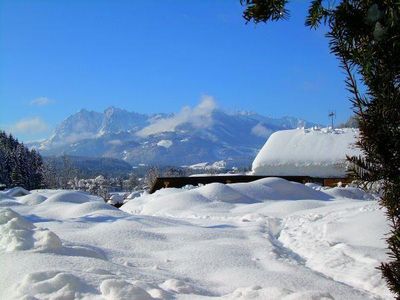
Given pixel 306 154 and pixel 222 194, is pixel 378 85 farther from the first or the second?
pixel 306 154

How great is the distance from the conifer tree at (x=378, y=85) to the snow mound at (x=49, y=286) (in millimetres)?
2202

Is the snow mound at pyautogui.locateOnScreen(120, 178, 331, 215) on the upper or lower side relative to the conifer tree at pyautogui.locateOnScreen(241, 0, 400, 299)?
lower

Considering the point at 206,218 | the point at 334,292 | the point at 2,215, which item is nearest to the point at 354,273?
the point at 334,292

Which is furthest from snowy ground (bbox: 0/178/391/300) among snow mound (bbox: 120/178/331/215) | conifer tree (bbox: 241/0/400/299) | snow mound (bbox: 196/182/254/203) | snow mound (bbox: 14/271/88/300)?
snow mound (bbox: 196/182/254/203)

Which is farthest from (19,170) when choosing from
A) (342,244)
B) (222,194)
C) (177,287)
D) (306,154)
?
(177,287)

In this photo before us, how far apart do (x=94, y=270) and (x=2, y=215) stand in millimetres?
2425

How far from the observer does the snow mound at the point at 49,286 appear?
10.8 ft

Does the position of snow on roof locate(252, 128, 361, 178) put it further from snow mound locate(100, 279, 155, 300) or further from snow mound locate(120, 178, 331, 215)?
snow mound locate(100, 279, 155, 300)

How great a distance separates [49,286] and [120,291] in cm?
60

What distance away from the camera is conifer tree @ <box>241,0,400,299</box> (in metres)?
2.31

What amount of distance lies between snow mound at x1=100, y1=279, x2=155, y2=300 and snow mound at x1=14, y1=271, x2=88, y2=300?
21cm

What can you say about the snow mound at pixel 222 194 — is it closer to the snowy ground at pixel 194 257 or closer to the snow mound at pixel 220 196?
the snow mound at pixel 220 196

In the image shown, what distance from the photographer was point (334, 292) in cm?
425

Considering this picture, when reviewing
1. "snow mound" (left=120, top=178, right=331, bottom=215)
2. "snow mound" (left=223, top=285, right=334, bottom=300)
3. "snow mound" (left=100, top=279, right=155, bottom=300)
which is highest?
"snow mound" (left=120, top=178, right=331, bottom=215)
